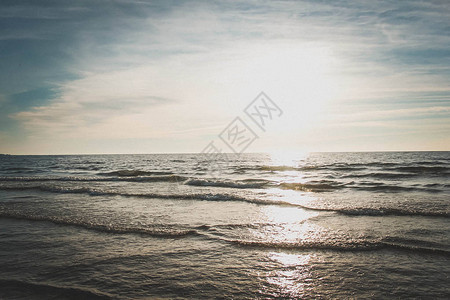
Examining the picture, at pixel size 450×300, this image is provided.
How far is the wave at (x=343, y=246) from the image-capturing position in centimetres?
480

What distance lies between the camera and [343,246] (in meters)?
5.00

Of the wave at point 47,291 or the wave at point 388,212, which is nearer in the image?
the wave at point 47,291

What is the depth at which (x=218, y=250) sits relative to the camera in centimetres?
489

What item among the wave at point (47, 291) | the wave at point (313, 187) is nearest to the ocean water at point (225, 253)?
the wave at point (47, 291)

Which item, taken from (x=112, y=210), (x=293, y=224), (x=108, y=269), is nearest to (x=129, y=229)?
(x=108, y=269)

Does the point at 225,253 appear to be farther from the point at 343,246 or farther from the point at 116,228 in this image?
the point at 116,228

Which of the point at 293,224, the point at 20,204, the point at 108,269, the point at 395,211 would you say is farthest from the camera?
the point at 20,204

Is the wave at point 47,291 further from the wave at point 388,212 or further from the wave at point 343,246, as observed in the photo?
the wave at point 388,212

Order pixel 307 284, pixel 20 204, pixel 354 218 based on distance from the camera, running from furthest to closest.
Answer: pixel 20 204 → pixel 354 218 → pixel 307 284

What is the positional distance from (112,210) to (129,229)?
9.08 ft

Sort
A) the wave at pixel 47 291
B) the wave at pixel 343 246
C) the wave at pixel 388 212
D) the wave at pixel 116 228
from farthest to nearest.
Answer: the wave at pixel 388 212
the wave at pixel 116 228
the wave at pixel 343 246
the wave at pixel 47 291

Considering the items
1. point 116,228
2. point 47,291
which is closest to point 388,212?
point 116,228

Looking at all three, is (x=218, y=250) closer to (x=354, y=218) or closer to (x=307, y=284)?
(x=307, y=284)

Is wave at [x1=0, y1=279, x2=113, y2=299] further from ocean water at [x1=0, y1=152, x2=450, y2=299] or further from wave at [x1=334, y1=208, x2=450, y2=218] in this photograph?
wave at [x1=334, y1=208, x2=450, y2=218]
